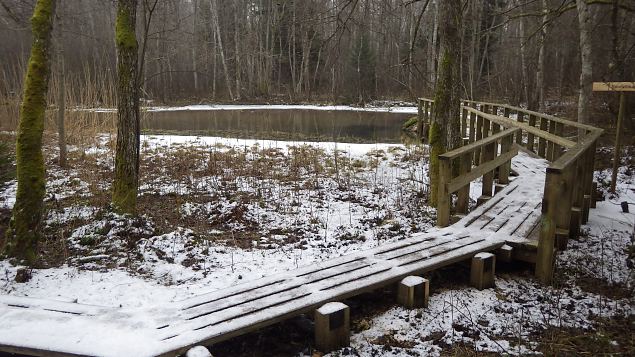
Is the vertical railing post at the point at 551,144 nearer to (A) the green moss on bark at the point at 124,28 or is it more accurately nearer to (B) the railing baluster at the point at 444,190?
(B) the railing baluster at the point at 444,190

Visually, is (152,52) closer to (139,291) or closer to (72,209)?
(72,209)

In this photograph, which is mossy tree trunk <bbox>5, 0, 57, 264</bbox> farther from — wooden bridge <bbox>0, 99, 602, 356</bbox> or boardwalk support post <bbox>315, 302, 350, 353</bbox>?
boardwalk support post <bbox>315, 302, 350, 353</bbox>

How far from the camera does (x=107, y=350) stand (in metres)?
3.19

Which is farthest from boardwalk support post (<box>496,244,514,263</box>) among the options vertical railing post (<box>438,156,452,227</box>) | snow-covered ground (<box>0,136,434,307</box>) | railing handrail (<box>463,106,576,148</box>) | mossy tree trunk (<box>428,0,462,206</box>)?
mossy tree trunk (<box>428,0,462,206</box>)

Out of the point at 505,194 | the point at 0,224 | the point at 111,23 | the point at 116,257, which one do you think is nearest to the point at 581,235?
the point at 505,194

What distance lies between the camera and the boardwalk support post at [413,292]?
4.27m

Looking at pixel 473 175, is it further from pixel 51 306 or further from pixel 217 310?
pixel 51 306

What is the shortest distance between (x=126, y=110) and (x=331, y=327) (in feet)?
13.9

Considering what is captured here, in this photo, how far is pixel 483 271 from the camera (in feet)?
15.5

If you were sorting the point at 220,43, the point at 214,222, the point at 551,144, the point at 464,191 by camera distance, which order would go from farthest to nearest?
the point at 220,43 → the point at 551,144 → the point at 214,222 → the point at 464,191

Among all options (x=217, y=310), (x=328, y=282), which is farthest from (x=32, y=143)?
(x=328, y=282)

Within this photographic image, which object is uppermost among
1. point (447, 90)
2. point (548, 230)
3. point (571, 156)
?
point (447, 90)

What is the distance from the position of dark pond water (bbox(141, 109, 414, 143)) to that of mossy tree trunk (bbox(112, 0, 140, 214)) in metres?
8.56

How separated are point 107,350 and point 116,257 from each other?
248 centimetres
